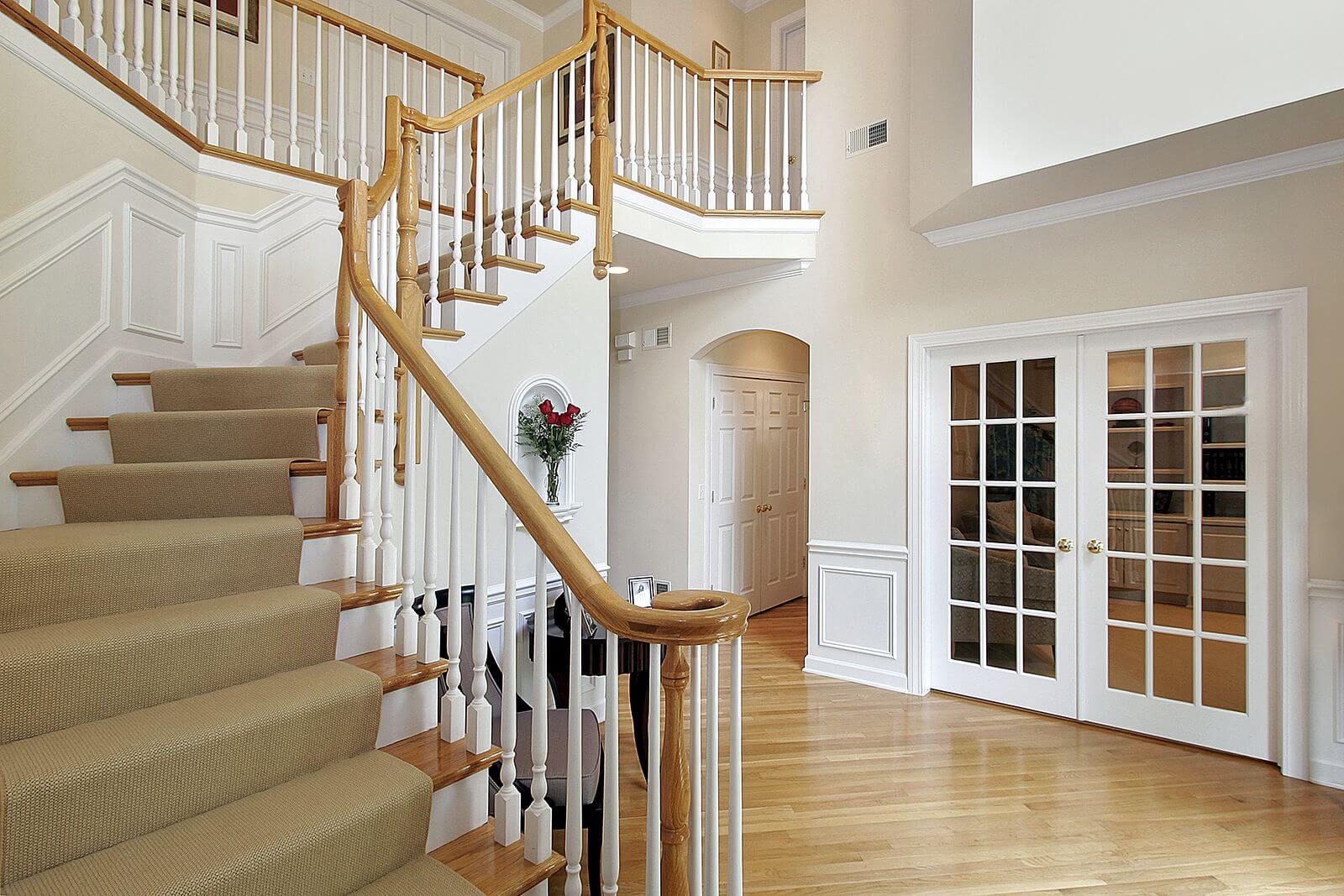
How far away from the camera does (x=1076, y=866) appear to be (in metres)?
2.38

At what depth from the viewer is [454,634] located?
5.51ft

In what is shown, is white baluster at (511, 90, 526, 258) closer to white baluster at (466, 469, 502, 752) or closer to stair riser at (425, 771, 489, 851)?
white baluster at (466, 469, 502, 752)

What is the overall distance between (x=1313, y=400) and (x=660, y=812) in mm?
3364

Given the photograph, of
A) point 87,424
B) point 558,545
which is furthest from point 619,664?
point 87,424

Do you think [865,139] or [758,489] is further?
[758,489]

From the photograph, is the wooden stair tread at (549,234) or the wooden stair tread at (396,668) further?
the wooden stair tread at (549,234)

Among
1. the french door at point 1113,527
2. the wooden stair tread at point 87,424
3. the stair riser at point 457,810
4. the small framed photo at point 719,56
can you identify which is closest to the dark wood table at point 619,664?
the stair riser at point 457,810

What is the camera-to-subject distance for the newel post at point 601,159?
3562 millimetres

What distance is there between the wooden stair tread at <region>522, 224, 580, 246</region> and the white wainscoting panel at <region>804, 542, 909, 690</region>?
2405mm

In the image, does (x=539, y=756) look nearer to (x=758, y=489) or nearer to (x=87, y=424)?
(x=87, y=424)

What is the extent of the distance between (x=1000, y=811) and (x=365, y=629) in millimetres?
2473

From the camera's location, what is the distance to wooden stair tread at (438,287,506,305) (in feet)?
10.2

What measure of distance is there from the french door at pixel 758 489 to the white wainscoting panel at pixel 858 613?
0.93 meters

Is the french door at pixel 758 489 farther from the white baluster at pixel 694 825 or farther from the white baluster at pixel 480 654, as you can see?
the white baluster at pixel 694 825
